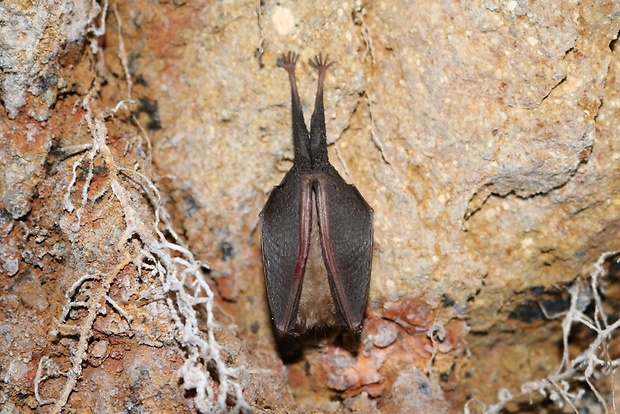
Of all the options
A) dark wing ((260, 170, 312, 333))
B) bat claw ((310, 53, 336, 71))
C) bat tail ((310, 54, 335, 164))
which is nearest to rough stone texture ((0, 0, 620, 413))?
bat claw ((310, 53, 336, 71))

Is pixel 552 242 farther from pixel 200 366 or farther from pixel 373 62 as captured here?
pixel 200 366

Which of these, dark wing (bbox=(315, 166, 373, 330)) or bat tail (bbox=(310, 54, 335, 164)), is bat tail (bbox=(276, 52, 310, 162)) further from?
dark wing (bbox=(315, 166, 373, 330))

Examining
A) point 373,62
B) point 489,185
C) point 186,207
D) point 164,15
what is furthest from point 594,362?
point 164,15

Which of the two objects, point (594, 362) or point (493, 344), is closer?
point (594, 362)

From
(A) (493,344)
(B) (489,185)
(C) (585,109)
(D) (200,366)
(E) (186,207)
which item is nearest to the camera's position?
(D) (200,366)

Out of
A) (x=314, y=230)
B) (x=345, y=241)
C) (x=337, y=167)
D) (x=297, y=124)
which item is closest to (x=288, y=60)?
(x=297, y=124)

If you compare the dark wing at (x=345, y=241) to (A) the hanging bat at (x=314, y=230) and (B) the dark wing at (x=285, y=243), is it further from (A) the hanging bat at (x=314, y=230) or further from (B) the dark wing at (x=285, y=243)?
(B) the dark wing at (x=285, y=243)
